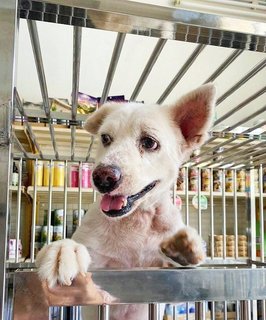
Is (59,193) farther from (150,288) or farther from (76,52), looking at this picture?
(150,288)

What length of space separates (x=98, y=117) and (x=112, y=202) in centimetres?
20

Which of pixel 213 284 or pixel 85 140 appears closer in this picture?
pixel 213 284

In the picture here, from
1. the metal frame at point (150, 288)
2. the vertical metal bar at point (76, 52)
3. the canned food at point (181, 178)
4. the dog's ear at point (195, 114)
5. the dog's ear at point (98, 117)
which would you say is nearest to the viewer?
the metal frame at point (150, 288)

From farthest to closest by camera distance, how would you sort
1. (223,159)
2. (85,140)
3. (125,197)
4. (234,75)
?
(234,75)
(85,140)
(223,159)
(125,197)

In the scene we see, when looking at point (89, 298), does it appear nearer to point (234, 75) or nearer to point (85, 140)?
point (85, 140)

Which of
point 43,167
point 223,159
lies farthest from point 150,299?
point 43,167

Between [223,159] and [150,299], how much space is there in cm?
62

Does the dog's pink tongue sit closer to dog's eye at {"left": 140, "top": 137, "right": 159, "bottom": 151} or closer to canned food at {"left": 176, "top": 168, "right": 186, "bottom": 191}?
dog's eye at {"left": 140, "top": 137, "right": 159, "bottom": 151}

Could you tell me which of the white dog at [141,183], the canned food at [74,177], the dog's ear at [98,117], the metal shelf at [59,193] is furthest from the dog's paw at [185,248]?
the canned food at [74,177]

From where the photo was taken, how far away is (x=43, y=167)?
1.43m

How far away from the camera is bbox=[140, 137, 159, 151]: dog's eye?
1.80 feet

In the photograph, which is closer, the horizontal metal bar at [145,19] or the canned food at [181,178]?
the horizontal metal bar at [145,19]

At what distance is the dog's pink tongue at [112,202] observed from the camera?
47cm

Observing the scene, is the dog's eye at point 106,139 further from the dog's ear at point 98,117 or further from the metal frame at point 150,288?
the metal frame at point 150,288
